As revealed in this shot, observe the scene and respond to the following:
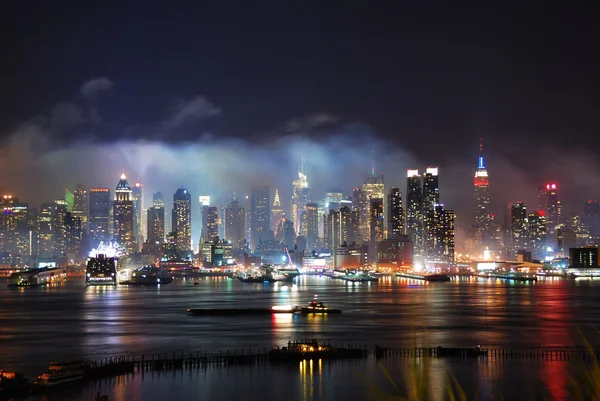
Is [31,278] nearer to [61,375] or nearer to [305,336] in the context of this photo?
[305,336]

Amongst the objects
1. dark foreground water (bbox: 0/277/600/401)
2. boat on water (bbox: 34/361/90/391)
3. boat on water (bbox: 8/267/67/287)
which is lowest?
dark foreground water (bbox: 0/277/600/401)

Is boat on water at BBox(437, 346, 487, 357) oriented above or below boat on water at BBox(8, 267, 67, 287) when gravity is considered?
below

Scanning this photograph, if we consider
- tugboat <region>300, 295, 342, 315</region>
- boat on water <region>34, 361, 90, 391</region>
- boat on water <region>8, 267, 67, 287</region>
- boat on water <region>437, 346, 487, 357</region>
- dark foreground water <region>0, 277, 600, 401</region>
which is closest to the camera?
boat on water <region>34, 361, 90, 391</region>

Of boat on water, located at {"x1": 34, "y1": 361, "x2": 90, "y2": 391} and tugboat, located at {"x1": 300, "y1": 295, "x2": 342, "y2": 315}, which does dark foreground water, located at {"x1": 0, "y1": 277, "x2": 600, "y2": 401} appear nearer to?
boat on water, located at {"x1": 34, "y1": 361, "x2": 90, "y2": 391}

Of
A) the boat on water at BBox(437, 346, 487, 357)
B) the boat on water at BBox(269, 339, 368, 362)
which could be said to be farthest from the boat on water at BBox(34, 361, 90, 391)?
the boat on water at BBox(437, 346, 487, 357)

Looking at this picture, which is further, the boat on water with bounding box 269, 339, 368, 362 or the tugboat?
the tugboat

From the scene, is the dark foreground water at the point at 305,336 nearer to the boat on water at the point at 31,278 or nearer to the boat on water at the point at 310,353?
the boat on water at the point at 310,353

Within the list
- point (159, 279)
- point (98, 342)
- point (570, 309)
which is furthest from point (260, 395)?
point (159, 279)

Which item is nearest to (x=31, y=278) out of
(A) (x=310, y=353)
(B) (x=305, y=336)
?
(B) (x=305, y=336)
